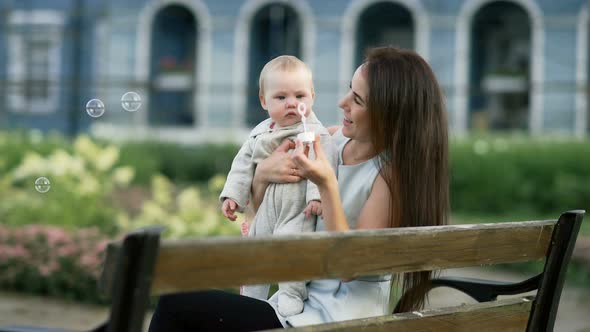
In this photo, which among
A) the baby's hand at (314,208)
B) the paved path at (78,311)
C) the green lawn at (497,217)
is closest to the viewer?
the baby's hand at (314,208)

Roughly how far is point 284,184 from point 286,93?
0.67ft

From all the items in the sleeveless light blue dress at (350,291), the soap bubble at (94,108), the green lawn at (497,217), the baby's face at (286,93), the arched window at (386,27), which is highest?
the arched window at (386,27)

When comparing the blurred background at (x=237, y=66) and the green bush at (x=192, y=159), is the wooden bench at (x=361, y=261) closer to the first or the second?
the blurred background at (x=237, y=66)

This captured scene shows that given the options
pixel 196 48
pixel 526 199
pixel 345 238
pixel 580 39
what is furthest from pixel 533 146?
pixel 345 238

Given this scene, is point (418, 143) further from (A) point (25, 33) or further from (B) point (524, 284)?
(A) point (25, 33)

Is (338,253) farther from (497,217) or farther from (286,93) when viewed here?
(497,217)

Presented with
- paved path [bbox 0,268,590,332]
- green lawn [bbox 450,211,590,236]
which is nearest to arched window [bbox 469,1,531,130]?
green lawn [bbox 450,211,590,236]

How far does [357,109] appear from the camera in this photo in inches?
78.5

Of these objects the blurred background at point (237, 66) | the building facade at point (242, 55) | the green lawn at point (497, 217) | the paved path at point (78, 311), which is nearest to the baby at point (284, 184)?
the paved path at point (78, 311)

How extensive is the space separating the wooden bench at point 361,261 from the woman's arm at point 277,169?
42 centimetres

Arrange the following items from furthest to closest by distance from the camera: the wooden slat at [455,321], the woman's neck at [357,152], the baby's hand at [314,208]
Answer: the woman's neck at [357,152] < the baby's hand at [314,208] < the wooden slat at [455,321]

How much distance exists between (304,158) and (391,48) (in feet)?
1.47

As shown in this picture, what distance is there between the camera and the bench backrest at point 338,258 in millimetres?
1275

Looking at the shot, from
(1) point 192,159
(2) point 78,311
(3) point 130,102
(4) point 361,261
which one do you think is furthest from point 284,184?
(1) point 192,159
